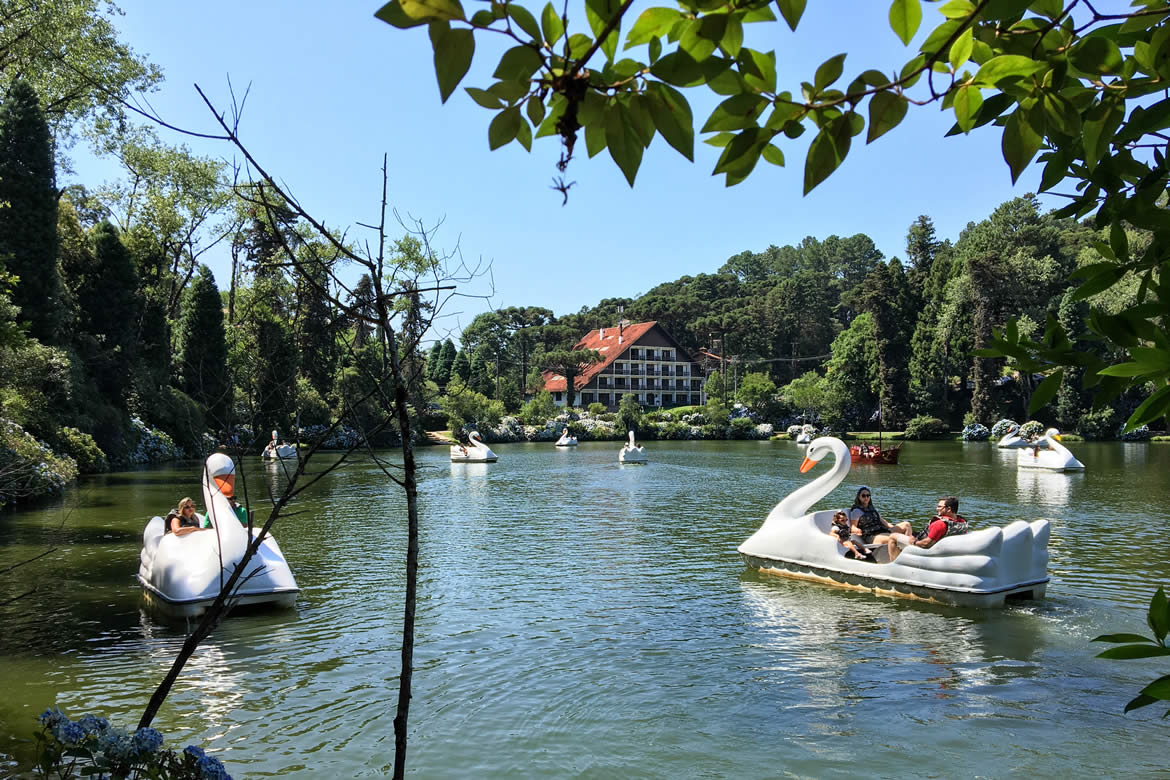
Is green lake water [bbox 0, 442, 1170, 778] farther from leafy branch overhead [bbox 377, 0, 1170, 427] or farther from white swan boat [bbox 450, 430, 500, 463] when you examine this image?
white swan boat [bbox 450, 430, 500, 463]

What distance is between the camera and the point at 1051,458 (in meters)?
29.0

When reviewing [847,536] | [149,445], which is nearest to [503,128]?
[847,536]

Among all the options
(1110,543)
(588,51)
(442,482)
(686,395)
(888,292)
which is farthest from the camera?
(686,395)

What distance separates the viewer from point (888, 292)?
2613 inches

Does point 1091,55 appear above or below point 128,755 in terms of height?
above

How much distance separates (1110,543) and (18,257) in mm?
30654

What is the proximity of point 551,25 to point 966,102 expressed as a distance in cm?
95

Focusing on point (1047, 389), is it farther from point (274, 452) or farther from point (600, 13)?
point (274, 452)

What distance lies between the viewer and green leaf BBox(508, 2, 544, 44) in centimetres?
A: 110

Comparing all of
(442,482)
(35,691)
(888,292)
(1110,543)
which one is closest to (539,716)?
(35,691)

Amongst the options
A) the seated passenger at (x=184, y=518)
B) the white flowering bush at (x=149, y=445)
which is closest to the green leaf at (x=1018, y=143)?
the seated passenger at (x=184, y=518)

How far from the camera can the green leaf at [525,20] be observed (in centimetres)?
110

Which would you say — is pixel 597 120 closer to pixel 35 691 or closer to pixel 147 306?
pixel 35 691

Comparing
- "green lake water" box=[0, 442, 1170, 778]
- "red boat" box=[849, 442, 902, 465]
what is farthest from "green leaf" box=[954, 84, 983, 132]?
"red boat" box=[849, 442, 902, 465]
